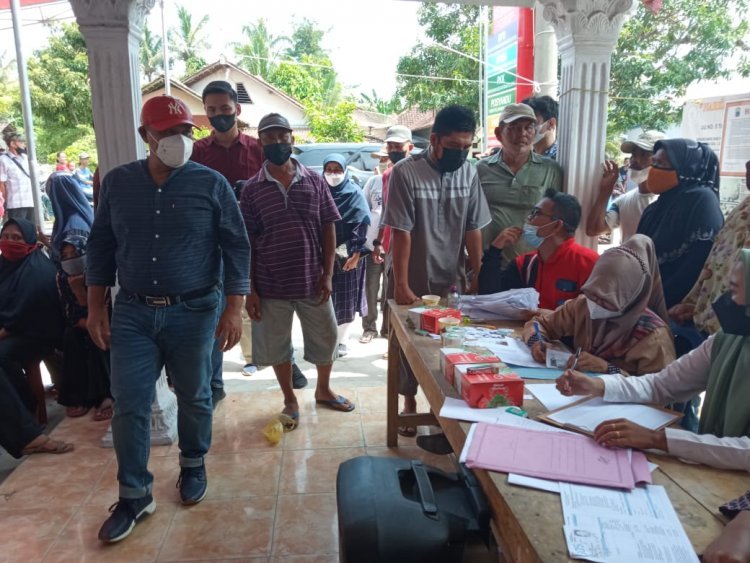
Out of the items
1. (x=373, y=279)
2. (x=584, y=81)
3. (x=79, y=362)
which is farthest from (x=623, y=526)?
(x=373, y=279)

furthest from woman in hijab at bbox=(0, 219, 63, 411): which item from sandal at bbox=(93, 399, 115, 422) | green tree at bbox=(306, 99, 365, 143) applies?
green tree at bbox=(306, 99, 365, 143)

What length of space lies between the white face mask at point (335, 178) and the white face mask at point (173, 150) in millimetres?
2067

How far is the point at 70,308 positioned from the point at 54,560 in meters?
1.65

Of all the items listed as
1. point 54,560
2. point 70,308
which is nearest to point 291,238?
point 70,308

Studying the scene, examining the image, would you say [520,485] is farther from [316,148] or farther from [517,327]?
[316,148]

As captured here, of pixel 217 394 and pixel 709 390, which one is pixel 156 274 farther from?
pixel 709 390

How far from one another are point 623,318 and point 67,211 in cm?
316

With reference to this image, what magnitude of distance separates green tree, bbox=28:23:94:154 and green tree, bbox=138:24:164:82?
933cm

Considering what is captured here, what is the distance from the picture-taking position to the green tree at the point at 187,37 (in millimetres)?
30047

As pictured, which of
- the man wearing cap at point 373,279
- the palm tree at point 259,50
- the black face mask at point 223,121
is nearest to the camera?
the black face mask at point 223,121

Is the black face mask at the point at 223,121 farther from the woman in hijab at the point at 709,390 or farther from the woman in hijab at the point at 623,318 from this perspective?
the woman in hijab at the point at 709,390

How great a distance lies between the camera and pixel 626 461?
49.5 inches

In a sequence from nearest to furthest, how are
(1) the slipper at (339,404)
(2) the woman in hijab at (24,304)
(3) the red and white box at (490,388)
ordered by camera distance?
(3) the red and white box at (490,388), (2) the woman in hijab at (24,304), (1) the slipper at (339,404)

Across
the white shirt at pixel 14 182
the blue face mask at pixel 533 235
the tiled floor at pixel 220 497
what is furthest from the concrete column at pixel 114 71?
the white shirt at pixel 14 182
